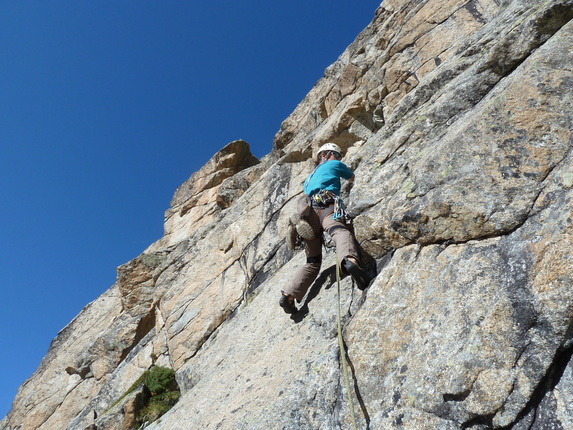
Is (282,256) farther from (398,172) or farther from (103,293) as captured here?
(103,293)

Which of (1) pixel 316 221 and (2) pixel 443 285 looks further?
(1) pixel 316 221

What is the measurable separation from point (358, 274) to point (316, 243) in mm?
1713

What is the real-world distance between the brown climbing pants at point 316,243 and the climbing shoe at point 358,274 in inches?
18.7

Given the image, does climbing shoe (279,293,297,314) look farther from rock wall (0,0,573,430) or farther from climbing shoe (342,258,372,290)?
climbing shoe (342,258,372,290)

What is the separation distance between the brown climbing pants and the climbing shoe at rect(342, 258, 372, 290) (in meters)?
0.48

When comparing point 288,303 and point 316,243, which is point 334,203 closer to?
point 316,243

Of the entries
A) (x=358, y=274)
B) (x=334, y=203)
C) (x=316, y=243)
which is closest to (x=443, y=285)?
(x=358, y=274)

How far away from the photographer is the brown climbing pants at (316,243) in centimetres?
685

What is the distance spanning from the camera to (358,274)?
6227 millimetres

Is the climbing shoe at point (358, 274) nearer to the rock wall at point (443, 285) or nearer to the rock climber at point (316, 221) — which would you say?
the rock wall at point (443, 285)

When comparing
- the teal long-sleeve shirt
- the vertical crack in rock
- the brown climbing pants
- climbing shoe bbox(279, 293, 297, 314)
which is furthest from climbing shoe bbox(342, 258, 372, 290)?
the vertical crack in rock

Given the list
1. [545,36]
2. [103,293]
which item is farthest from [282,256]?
[103,293]

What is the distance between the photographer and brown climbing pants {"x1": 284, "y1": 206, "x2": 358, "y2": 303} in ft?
22.5

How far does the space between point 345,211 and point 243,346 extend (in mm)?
3502
